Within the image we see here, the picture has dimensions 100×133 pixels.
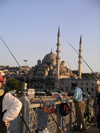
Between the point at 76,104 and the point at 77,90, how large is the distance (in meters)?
0.31

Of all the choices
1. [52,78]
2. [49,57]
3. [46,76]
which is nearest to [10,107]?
[52,78]

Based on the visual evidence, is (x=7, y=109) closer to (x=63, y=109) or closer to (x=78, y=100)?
(x=63, y=109)

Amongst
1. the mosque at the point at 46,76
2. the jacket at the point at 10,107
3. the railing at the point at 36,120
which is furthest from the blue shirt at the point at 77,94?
the mosque at the point at 46,76

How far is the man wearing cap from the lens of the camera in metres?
1.87

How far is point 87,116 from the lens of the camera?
6070 millimetres

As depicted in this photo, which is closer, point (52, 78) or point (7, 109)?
point (7, 109)

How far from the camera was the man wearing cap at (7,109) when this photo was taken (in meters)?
1.87

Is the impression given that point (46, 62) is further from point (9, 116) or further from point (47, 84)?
point (9, 116)

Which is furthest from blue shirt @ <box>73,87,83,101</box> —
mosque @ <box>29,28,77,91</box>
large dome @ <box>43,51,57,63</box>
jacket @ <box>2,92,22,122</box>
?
large dome @ <box>43,51,57,63</box>

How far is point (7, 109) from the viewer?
6.32ft

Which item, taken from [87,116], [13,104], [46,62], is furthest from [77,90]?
[46,62]

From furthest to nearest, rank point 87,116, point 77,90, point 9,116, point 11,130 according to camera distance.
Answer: point 87,116
point 77,90
point 11,130
point 9,116

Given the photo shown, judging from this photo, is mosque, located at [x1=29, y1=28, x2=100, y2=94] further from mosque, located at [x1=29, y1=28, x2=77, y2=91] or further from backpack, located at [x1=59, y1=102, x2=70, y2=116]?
backpack, located at [x1=59, y1=102, x2=70, y2=116]

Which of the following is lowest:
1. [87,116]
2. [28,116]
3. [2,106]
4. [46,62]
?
[87,116]
